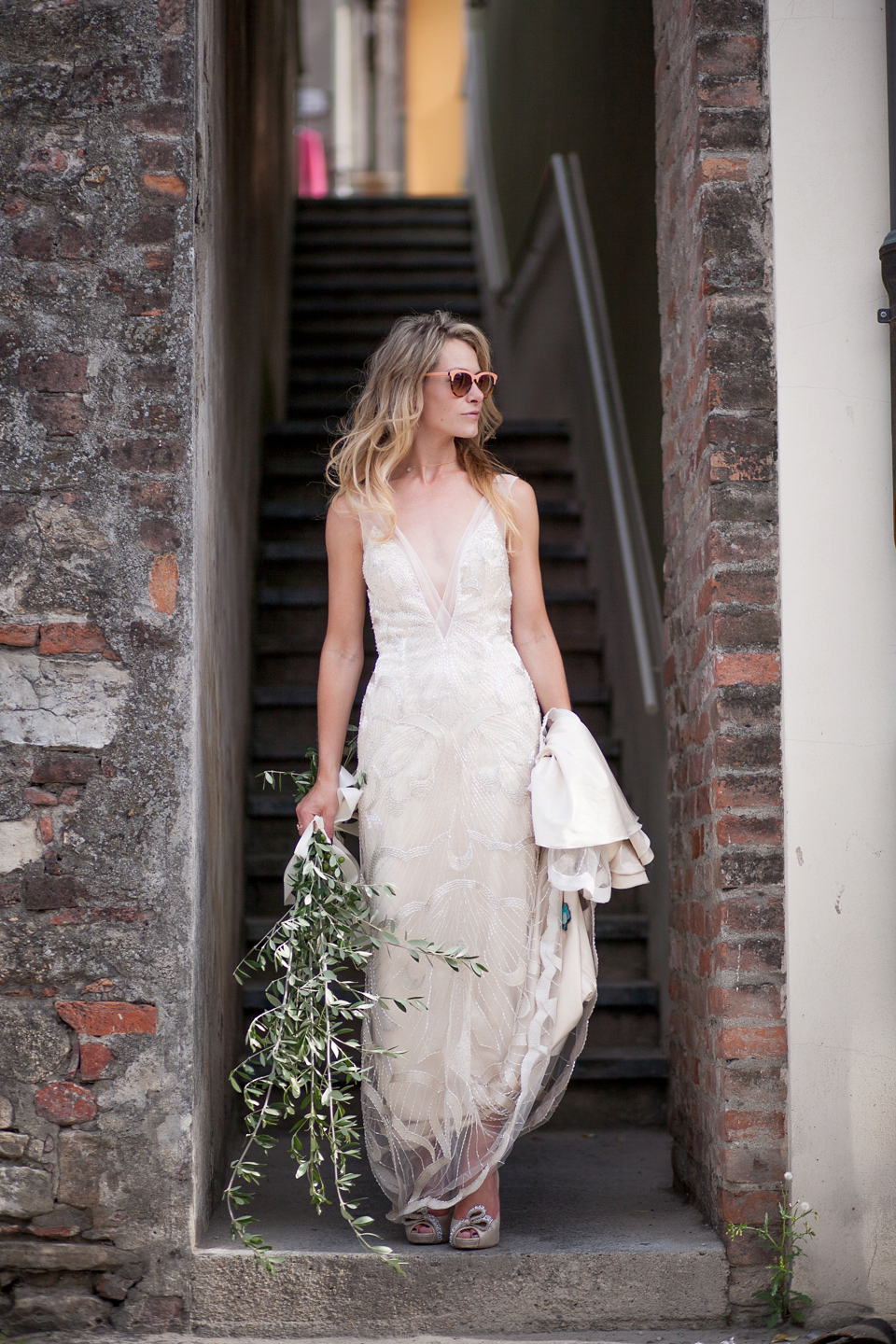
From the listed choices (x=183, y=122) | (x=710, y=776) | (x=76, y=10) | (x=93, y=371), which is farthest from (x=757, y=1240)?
(x=76, y=10)

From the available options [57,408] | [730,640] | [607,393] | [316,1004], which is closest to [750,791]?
[730,640]

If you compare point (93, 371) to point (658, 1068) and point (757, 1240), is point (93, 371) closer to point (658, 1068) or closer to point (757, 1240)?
point (757, 1240)

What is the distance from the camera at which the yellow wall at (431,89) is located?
13.2m

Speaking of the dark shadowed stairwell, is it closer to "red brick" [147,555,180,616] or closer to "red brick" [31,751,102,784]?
"red brick" [147,555,180,616]

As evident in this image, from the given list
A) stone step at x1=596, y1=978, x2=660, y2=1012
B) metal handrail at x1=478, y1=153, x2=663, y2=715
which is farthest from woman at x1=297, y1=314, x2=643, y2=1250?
metal handrail at x1=478, y1=153, x2=663, y2=715

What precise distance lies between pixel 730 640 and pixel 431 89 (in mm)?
13199

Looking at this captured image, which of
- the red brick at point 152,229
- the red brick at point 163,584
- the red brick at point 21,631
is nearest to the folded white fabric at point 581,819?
the red brick at point 163,584

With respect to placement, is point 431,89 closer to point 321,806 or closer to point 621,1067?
point 621,1067

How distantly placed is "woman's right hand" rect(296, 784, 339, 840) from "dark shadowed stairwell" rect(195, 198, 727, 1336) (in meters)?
0.84

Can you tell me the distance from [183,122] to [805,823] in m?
1.92

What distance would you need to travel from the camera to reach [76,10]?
8.38 feet

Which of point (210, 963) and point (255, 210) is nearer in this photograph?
point (210, 963)

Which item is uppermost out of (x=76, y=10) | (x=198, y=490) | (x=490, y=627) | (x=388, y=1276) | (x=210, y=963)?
(x=76, y=10)

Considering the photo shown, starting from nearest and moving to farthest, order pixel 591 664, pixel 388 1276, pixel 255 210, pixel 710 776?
pixel 388 1276 → pixel 710 776 → pixel 255 210 → pixel 591 664
